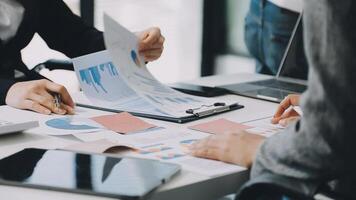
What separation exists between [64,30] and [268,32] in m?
0.78

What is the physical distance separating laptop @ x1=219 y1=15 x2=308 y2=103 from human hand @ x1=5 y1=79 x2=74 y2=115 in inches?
20.5

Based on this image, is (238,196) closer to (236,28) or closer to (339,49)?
(339,49)

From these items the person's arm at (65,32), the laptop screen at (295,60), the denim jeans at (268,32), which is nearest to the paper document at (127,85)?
the laptop screen at (295,60)

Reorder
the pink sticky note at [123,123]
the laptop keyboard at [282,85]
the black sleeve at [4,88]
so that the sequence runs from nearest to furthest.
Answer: the pink sticky note at [123,123], the black sleeve at [4,88], the laptop keyboard at [282,85]

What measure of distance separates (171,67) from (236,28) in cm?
50

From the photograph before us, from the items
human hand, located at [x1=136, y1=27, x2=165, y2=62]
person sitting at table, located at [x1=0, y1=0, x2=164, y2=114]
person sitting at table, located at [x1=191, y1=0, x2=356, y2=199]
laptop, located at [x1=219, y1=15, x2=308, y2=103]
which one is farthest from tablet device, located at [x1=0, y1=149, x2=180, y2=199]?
laptop, located at [x1=219, y1=15, x2=308, y2=103]

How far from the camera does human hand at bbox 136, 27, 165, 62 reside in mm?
1714

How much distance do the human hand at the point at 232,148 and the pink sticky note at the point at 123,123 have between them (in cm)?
22

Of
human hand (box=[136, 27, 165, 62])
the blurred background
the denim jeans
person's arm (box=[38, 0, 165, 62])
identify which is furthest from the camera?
the blurred background

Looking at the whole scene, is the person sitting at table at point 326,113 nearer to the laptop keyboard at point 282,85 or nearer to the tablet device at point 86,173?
the tablet device at point 86,173

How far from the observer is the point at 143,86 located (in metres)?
1.53

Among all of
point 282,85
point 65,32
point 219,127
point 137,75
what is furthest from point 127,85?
point 65,32

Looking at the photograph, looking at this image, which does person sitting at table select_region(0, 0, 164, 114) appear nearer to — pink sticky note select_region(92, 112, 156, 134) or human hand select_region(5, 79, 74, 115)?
human hand select_region(5, 79, 74, 115)

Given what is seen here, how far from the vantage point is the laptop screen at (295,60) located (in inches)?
74.0
